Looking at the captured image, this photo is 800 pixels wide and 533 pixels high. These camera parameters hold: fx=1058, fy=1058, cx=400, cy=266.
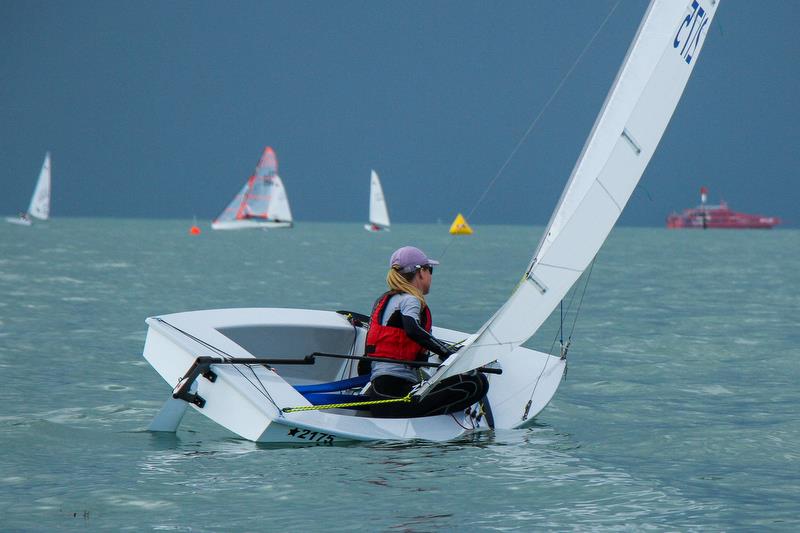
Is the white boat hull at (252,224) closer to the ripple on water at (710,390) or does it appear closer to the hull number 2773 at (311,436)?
the ripple on water at (710,390)

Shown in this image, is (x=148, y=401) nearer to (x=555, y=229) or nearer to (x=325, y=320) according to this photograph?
(x=325, y=320)

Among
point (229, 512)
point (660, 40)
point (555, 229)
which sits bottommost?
point (229, 512)

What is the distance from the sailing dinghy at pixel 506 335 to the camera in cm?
723

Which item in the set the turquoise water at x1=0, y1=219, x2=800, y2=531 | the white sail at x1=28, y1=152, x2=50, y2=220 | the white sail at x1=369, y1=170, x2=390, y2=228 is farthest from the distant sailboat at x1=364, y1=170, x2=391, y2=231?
the turquoise water at x1=0, y1=219, x2=800, y2=531

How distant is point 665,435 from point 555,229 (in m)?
1.89

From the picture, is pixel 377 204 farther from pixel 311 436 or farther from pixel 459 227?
pixel 311 436

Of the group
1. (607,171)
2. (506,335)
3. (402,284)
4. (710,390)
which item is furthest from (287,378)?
(710,390)

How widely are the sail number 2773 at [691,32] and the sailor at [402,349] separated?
2487mm

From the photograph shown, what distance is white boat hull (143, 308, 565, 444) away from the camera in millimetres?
7188

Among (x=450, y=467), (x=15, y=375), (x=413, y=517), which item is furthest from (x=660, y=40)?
(x=15, y=375)

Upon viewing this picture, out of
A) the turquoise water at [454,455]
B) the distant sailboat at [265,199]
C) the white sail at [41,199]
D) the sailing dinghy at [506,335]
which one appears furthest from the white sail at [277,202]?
the sailing dinghy at [506,335]

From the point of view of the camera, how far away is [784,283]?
27562mm

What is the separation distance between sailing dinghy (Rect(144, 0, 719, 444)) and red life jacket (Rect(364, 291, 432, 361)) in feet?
0.75

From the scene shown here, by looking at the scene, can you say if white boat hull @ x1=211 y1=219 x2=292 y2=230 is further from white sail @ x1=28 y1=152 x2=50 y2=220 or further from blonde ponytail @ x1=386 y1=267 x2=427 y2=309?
blonde ponytail @ x1=386 y1=267 x2=427 y2=309
